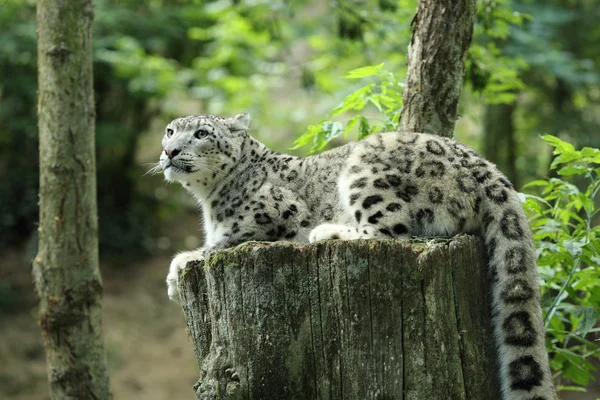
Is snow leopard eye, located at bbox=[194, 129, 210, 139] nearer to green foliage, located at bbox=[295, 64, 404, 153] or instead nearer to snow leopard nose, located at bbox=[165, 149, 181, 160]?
snow leopard nose, located at bbox=[165, 149, 181, 160]

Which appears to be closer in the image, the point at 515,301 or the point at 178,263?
the point at 515,301

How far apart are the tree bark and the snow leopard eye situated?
1.75 metres

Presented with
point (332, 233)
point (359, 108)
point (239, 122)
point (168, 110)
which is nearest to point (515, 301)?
point (332, 233)

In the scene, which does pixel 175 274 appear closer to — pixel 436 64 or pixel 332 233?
pixel 332 233

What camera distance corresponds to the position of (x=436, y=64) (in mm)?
6219

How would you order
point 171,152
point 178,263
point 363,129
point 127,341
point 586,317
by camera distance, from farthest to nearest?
point 127,341 → point 363,129 → point 171,152 → point 178,263 → point 586,317

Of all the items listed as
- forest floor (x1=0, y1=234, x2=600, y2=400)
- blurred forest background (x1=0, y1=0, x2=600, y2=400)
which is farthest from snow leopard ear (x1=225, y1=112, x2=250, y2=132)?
forest floor (x1=0, y1=234, x2=600, y2=400)

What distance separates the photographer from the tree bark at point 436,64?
6145mm

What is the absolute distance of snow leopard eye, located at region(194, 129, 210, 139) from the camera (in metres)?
6.17

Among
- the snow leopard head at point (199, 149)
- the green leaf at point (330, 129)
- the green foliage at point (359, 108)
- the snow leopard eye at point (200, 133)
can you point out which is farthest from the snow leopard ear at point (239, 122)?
the green leaf at point (330, 129)

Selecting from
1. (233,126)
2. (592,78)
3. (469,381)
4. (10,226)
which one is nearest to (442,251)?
(469,381)

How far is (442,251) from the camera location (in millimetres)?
4312

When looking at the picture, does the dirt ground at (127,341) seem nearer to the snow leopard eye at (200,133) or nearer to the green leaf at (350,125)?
the snow leopard eye at (200,133)

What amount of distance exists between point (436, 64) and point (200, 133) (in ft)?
7.04
